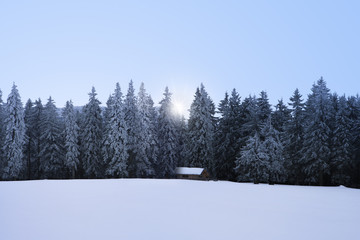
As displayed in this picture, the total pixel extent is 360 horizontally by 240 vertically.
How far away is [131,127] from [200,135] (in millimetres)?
11362

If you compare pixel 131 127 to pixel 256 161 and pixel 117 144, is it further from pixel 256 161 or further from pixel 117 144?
pixel 256 161

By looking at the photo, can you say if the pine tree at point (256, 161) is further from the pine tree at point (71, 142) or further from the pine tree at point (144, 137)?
the pine tree at point (71, 142)

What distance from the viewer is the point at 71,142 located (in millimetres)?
50156

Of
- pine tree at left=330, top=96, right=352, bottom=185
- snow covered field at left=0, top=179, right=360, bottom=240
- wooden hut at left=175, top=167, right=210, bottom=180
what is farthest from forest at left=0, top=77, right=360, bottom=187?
snow covered field at left=0, top=179, right=360, bottom=240

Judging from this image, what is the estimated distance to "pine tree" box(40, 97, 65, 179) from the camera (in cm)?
5081

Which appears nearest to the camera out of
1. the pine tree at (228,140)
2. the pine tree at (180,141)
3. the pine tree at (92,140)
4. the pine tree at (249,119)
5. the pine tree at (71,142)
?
the pine tree at (249,119)

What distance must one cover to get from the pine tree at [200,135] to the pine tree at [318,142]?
47.1ft

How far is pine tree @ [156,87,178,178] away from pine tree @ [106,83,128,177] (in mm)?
7794

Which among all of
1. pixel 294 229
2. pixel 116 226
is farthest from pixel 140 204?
pixel 294 229

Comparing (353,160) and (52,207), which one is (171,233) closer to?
(52,207)

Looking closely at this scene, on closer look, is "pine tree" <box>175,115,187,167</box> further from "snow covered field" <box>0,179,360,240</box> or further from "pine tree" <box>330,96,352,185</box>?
"snow covered field" <box>0,179,360,240</box>

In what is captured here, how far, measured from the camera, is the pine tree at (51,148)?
50.8 metres

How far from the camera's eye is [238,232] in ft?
36.9

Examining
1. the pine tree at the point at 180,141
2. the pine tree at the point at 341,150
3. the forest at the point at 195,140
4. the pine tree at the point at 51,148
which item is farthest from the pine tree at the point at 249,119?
the pine tree at the point at 51,148
